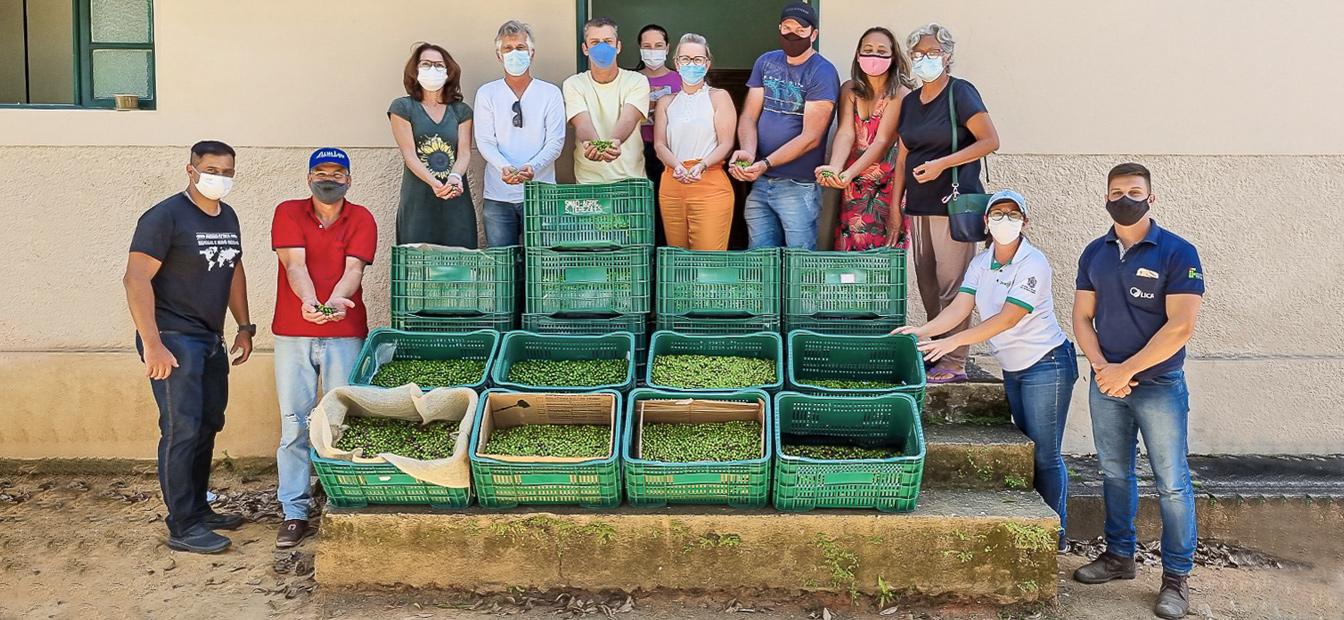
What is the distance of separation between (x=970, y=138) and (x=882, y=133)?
0.49 m

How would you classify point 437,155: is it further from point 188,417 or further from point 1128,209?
point 1128,209

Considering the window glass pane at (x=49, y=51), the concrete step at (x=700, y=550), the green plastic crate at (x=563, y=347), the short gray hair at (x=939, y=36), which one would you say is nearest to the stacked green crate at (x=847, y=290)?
the green plastic crate at (x=563, y=347)

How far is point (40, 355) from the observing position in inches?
256

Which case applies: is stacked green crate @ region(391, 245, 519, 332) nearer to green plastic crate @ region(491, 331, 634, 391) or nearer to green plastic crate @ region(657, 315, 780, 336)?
green plastic crate @ region(491, 331, 634, 391)

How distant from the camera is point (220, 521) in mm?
5426

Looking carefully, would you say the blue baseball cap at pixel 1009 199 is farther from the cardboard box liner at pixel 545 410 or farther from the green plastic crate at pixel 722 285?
the cardboard box liner at pixel 545 410

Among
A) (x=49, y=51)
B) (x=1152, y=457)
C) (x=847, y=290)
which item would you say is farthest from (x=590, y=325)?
(x=49, y=51)

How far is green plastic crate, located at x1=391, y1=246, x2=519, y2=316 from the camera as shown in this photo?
5.34m

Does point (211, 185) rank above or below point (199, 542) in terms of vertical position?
above

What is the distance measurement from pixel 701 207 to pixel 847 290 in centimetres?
97

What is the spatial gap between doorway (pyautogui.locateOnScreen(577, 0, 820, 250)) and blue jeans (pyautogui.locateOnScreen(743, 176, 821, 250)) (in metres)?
1.12

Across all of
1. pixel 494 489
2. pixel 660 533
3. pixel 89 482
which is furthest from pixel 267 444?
pixel 660 533

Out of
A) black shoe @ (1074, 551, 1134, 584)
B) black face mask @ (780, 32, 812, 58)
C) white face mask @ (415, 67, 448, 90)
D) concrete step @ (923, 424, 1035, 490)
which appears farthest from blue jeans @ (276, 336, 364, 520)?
black shoe @ (1074, 551, 1134, 584)

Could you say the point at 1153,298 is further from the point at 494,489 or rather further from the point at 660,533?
the point at 494,489
